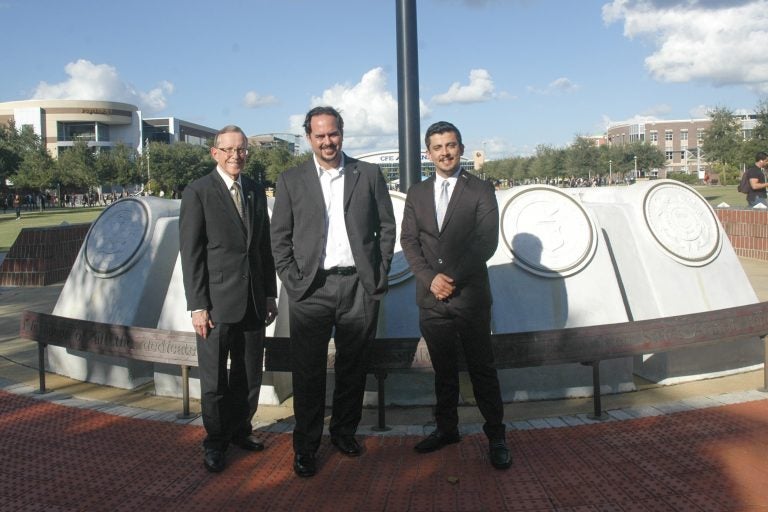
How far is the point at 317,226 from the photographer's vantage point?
3754 mm

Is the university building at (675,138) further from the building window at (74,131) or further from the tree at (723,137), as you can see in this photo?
the building window at (74,131)

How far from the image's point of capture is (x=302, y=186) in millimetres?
3803

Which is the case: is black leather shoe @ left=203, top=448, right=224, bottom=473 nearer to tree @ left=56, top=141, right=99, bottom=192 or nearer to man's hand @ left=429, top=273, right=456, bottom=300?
man's hand @ left=429, top=273, right=456, bottom=300

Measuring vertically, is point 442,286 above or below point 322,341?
above

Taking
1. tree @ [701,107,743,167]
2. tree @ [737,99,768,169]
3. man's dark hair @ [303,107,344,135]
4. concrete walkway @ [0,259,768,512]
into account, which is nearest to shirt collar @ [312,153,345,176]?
man's dark hair @ [303,107,344,135]

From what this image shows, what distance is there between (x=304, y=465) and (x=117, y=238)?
3.86 metres

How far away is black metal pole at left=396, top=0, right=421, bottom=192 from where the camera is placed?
7.36 m

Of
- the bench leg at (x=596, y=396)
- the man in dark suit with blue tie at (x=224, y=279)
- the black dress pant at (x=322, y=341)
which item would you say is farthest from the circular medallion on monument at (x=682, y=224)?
the man in dark suit with blue tie at (x=224, y=279)

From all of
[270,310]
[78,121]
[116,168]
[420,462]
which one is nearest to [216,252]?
[270,310]

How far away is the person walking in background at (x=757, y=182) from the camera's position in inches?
490

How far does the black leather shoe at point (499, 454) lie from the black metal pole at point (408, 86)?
404cm

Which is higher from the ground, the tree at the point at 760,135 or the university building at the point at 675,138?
the university building at the point at 675,138

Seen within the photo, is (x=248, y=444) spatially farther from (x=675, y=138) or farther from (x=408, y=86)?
(x=675, y=138)

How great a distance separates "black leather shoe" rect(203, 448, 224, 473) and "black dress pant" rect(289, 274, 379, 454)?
470 mm
